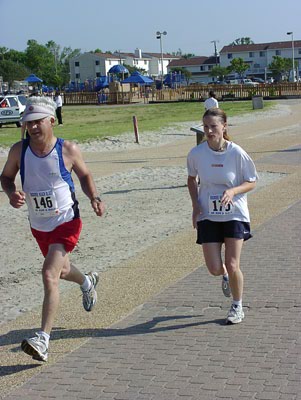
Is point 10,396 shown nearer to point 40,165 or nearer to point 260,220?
point 40,165

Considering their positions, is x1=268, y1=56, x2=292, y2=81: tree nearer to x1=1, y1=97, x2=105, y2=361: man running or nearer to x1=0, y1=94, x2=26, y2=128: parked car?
x1=0, y1=94, x2=26, y2=128: parked car

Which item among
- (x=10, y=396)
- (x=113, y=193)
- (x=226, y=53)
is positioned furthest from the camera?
(x=226, y=53)

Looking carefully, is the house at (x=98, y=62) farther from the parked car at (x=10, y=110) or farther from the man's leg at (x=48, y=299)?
the man's leg at (x=48, y=299)

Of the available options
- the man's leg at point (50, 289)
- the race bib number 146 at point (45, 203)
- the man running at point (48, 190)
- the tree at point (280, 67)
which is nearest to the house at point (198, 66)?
the tree at point (280, 67)

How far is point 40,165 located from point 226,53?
148m

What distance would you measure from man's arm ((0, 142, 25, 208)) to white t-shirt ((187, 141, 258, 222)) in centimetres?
134

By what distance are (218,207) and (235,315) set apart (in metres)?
0.86

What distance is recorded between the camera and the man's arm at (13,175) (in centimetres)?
562

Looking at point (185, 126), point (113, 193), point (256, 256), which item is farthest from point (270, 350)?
point (185, 126)

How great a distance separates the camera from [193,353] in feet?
17.7

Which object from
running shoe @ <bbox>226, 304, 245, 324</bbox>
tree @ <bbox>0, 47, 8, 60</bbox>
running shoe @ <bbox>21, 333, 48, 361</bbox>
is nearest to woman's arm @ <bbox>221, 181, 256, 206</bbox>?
running shoe @ <bbox>226, 304, 245, 324</bbox>

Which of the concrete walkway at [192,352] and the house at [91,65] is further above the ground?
the house at [91,65]

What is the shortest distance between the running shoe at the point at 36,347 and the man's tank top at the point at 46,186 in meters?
0.81

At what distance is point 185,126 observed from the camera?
33.6 m
